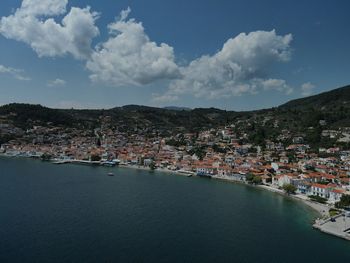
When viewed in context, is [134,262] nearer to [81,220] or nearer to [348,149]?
[81,220]

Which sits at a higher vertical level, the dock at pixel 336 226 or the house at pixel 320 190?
the house at pixel 320 190

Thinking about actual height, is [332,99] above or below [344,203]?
above

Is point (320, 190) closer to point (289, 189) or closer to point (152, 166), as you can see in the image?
point (289, 189)

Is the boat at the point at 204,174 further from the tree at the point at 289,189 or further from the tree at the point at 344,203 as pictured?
the tree at the point at 344,203

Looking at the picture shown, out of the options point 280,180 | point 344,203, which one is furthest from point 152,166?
point 344,203

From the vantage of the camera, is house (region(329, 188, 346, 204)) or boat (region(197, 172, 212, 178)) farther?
boat (region(197, 172, 212, 178))

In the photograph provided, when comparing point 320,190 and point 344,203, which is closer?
point 344,203

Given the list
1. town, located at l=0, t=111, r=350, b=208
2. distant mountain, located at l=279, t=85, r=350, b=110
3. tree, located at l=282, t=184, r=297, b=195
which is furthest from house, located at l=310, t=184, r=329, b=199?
distant mountain, located at l=279, t=85, r=350, b=110

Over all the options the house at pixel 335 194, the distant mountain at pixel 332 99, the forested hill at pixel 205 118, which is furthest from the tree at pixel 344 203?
the distant mountain at pixel 332 99

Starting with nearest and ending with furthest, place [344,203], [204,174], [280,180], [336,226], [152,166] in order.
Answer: [336,226]
[344,203]
[280,180]
[204,174]
[152,166]

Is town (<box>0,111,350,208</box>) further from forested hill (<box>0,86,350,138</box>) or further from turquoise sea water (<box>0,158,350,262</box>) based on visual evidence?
forested hill (<box>0,86,350,138</box>)
